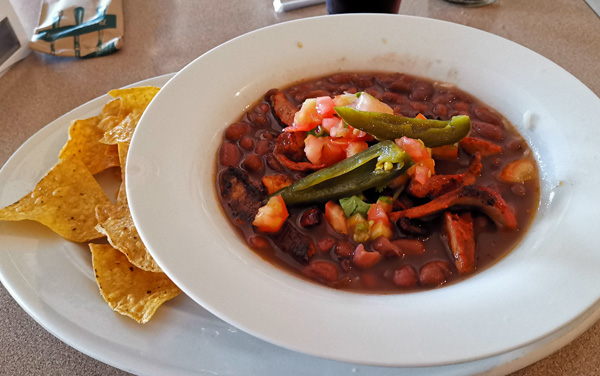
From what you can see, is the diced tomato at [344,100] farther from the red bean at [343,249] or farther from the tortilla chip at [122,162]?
the tortilla chip at [122,162]

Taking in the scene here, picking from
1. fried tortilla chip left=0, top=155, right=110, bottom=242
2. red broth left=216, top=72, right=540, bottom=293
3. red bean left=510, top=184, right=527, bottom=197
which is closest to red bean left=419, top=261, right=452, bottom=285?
red broth left=216, top=72, right=540, bottom=293

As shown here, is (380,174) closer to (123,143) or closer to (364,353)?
(364,353)

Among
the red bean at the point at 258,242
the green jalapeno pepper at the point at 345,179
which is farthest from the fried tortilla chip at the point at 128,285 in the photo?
the green jalapeno pepper at the point at 345,179

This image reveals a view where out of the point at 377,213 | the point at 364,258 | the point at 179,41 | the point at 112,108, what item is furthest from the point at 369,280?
the point at 179,41

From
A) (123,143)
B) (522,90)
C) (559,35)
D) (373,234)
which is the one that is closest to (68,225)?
(123,143)

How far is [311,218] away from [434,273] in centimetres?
61

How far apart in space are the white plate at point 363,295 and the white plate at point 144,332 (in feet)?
0.82

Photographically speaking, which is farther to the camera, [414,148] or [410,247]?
[414,148]

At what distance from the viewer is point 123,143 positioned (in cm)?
264

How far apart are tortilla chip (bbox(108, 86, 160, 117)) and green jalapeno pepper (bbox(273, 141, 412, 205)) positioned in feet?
3.53

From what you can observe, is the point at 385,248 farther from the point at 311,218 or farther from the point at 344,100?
the point at 344,100

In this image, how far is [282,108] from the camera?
290 centimetres

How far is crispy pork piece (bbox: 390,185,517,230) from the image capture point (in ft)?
7.57

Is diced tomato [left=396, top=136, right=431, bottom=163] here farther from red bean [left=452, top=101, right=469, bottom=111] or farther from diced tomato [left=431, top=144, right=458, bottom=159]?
red bean [left=452, top=101, right=469, bottom=111]
